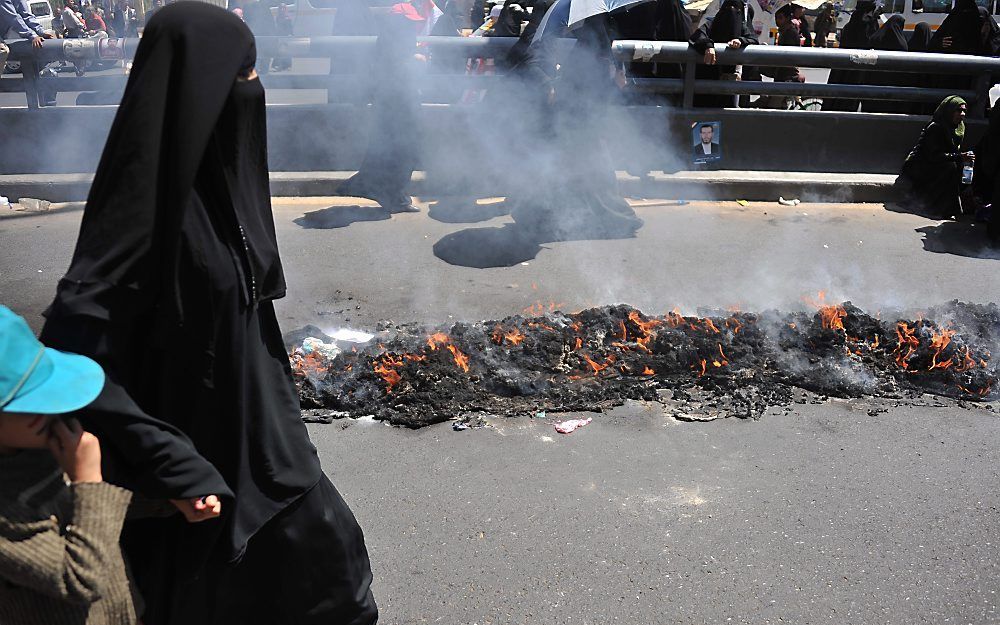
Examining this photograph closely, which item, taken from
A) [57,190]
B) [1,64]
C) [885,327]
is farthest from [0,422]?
[1,64]

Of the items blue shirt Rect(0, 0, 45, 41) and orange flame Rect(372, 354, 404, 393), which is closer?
orange flame Rect(372, 354, 404, 393)

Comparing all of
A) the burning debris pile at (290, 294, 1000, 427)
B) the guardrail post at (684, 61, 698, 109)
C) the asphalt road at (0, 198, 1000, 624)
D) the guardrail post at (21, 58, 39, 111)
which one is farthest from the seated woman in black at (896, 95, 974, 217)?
the guardrail post at (21, 58, 39, 111)

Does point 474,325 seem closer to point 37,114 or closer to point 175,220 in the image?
point 175,220

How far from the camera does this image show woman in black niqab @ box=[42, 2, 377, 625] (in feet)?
5.47

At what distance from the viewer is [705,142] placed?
8953 mm

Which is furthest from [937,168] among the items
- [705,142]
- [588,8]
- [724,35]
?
[588,8]

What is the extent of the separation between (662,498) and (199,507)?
233 centimetres

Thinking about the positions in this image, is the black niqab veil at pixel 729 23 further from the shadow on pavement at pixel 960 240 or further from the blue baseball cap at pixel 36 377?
the blue baseball cap at pixel 36 377

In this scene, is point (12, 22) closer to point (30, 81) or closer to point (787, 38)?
point (30, 81)

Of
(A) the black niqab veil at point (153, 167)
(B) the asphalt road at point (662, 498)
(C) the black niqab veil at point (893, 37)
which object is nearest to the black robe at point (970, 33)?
(C) the black niqab veil at point (893, 37)

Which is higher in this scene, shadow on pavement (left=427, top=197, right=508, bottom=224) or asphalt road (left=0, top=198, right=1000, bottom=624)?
shadow on pavement (left=427, top=197, right=508, bottom=224)

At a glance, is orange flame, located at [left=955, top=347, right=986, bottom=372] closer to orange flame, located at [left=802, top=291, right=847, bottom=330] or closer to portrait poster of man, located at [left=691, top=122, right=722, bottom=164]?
orange flame, located at [left=802, top=291, right=847, bottom=330]

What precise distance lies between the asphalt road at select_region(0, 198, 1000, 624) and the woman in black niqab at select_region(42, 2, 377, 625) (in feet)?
3.15

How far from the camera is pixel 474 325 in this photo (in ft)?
16.9
